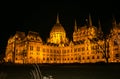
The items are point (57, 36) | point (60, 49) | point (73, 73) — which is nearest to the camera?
point (73, 73)

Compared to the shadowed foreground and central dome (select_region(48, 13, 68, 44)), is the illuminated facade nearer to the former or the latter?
central dome (select_region(48, 13, 68, 44))

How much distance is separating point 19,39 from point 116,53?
210 ft

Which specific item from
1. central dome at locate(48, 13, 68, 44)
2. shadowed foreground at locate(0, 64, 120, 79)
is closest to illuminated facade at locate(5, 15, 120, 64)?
central dome at locate(48, 13, 68, 44)

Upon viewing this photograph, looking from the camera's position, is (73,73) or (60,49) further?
(60,49)

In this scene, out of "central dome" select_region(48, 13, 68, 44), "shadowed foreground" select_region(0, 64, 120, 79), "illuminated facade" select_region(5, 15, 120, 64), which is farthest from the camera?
"central dome" select_region(48, 13, 68, 44)

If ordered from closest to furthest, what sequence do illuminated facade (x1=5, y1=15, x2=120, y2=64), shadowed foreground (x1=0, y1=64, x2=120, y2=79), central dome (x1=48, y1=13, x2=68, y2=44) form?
1. shadowed foreground (x1=0, y1=64, x2=120, y2=79)
2. illuminated facade (x1=5, y1=15, x2=120, y2=64)
3. central dome (x1=48, y1=13, x2=68, y2=44)

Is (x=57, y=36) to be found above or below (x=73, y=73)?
above

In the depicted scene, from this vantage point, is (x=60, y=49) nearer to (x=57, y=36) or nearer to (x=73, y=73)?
(x=57, y=36)

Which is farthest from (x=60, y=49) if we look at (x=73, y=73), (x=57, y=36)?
(x=73, y=73)

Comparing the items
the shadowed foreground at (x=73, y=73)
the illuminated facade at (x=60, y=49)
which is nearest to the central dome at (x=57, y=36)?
the illuminated facade at (x=60, y=49)

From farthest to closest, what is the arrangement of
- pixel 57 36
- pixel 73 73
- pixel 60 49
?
1. pixel 57 36
2. pixel 60 49
3. pixel 73 73

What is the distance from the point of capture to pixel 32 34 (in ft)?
464

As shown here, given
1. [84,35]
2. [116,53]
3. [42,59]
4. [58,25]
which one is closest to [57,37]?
[58,25]

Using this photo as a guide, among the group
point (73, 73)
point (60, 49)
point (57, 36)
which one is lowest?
point (73, 73)
